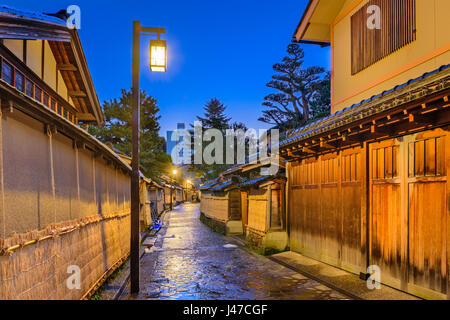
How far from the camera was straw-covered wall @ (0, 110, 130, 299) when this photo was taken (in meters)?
Answer: 4.35

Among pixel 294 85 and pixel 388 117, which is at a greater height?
pixel 294 85

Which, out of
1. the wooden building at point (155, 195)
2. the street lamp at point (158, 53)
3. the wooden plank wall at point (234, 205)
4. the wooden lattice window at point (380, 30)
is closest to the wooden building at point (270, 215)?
the wooden lattice window at point (380, 30)

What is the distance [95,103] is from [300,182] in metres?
10.9

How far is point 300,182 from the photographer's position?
1434 cm

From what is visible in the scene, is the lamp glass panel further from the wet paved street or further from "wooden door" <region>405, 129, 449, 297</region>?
"wooden door" <region>405, 129, 449, 297</region>

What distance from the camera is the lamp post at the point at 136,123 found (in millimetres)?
9164

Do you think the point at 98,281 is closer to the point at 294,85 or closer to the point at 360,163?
the point at 360,163

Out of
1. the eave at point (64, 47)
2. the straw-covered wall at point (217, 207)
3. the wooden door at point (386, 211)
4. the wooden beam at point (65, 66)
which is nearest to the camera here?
the eave at point (64, 47)

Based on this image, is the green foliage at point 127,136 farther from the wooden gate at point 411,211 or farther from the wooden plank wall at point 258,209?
the wooden gate at point 411,211

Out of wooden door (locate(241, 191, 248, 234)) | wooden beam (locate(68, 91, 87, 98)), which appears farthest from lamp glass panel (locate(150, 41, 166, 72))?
wooden door (locate(241, 191, 248, 234))

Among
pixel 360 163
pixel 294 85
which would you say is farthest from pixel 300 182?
pixel 294 85

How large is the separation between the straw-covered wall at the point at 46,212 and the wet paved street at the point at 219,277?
2.31 m

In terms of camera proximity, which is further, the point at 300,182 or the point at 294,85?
the point at 294,85

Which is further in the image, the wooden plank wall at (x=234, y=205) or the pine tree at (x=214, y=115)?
the pine tree at (x=214, y=115)
